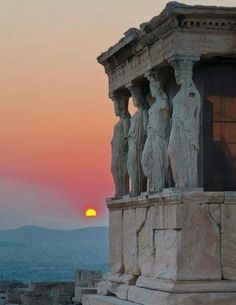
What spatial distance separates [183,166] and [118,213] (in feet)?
8.26

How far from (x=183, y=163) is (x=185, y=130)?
15.9 inches

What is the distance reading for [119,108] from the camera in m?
17.3

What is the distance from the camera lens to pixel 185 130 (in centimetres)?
1459

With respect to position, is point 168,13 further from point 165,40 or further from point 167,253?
point 167,253

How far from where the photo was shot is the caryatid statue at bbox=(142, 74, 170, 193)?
49.7 ft

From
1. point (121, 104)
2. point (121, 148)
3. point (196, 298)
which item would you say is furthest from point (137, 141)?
point (196, 298)

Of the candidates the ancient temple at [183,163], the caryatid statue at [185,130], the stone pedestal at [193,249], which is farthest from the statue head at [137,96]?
the stone pedestal at [193,249]

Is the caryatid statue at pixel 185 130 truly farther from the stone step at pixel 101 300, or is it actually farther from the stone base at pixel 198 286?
the stone step at pixel 101 300

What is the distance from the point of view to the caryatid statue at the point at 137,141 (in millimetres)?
16188

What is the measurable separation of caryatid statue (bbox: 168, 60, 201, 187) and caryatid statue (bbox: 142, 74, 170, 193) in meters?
0.50

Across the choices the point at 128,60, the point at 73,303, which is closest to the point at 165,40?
the point at 128,60

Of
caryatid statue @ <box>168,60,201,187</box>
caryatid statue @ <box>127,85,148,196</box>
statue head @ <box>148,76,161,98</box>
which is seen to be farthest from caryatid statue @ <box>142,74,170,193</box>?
caryatid statue @ <box>127,85,148,196</box>

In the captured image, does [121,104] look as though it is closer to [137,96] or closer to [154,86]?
[137,96]

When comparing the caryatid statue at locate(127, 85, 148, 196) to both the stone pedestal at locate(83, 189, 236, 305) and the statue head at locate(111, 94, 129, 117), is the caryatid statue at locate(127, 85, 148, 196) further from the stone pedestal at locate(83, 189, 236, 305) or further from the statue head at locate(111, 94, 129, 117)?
the stone pedestal at locate(83, 189, 236, 305)
